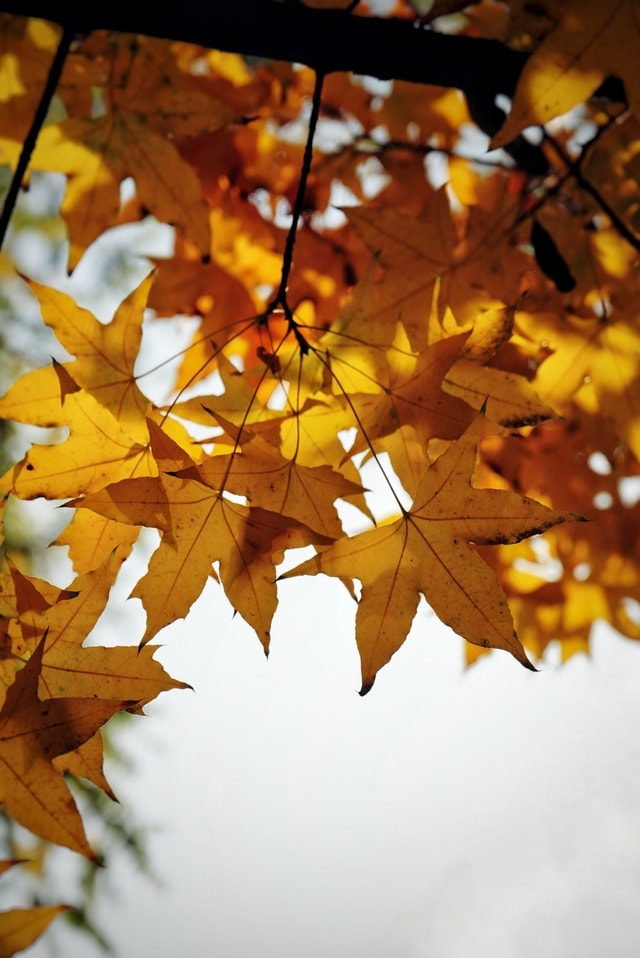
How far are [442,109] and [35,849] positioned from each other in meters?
2.08

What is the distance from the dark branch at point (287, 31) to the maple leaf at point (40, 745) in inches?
26.4

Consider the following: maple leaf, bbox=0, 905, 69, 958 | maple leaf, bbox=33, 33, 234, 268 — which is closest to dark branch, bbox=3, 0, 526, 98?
maple leaf, bbox=33, 33, 234, 268

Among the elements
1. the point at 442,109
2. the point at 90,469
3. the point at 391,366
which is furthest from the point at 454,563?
the point at 442,109

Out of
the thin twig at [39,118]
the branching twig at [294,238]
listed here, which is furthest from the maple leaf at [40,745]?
the thin twig at [39,118]

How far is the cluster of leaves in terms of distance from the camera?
0.63 metres

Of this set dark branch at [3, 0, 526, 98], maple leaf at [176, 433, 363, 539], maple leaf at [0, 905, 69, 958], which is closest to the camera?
maple leaf at [0, 905, 69, 958]

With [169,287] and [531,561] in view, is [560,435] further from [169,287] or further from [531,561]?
[169,287]

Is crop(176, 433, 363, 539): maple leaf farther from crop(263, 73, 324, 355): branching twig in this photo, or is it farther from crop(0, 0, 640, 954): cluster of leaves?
crop(263, 73, 324, 355): branching twig

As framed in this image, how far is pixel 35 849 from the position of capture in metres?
1.95

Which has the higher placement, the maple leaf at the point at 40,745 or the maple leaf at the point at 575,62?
the maple leaf at the point at 575,62

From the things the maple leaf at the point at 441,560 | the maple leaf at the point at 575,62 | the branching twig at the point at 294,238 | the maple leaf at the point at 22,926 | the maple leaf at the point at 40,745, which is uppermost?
the maple leaf at the point at 575,62

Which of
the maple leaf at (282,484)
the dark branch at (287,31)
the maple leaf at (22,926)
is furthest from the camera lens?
the dark branch at (287,31)

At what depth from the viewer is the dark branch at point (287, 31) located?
0.78 meters

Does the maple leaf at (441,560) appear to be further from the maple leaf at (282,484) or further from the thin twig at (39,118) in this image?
the thin twig at (39,118)
